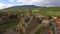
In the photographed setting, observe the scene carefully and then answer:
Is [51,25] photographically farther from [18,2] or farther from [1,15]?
[1,15]

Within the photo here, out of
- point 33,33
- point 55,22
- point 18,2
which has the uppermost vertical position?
point 18,2

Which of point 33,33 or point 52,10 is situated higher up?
point 52,10

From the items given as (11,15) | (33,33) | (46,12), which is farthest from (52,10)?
(11,15)

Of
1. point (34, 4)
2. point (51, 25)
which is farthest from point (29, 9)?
point (51, 25)

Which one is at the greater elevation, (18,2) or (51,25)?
(18,2)

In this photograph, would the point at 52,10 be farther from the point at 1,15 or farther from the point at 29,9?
the point at 1,15

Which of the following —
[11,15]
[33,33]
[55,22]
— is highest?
[11,15]

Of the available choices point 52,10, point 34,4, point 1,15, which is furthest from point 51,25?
point 1,15

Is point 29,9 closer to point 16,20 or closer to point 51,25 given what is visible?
point 16,20
